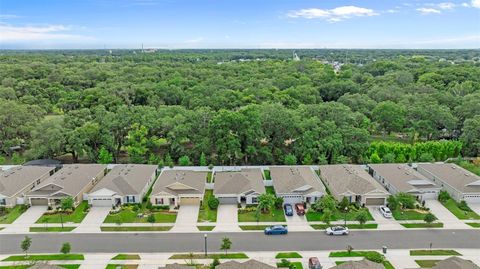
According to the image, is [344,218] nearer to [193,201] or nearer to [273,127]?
[193,201]

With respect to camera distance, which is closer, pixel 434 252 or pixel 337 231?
pixel 434 252

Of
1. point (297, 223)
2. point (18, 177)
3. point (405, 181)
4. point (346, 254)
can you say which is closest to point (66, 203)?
point (18, 177)

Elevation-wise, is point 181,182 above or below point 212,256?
above

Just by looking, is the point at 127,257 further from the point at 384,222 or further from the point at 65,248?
the point at 384,222

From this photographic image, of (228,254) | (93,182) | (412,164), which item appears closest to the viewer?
(228,254)

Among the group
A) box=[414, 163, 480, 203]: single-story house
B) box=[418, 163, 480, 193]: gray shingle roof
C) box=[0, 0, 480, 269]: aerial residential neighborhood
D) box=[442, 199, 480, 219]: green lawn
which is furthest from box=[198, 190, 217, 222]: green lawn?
box=[418, 163, 480, 193]: gray shingle roof

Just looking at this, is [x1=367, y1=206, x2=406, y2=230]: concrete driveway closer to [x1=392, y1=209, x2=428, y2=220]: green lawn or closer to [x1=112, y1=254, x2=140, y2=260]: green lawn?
[x1=392, y1=209, x2=428, y2=220]: green lawn

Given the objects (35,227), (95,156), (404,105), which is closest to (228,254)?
(35,227)
